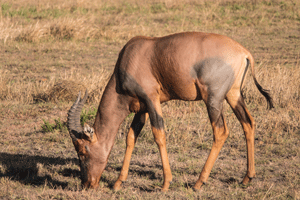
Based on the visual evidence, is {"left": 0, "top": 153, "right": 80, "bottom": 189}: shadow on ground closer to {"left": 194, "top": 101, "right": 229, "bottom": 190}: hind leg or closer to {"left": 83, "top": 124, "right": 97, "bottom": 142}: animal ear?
{"left": 83, "top": 124, "right": 97, "bottom": 142}: animal ear

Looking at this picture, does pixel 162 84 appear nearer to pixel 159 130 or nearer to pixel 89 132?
pixel 159 130

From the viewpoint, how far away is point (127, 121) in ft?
Result: 25.9

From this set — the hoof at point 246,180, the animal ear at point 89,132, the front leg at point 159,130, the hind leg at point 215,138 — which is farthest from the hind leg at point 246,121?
the animal ear at point 89,132

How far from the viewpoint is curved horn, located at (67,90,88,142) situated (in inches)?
189

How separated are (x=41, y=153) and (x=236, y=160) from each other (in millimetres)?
3093

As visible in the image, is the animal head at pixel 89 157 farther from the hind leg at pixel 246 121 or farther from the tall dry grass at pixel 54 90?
the tall dry grass at pixel 54 90

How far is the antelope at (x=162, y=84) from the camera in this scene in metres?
Answer: 5.02

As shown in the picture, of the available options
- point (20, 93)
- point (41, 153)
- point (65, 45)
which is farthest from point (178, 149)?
point (65, 45)

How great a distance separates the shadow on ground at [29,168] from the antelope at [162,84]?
854 millimetres

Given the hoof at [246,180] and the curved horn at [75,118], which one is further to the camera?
the hoof at [246,180]

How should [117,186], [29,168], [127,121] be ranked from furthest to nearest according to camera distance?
1. [127,121]
2. [29,168]
3. [117,186]

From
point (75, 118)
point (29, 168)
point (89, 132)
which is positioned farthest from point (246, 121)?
point (29, 168)

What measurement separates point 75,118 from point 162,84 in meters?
1.15

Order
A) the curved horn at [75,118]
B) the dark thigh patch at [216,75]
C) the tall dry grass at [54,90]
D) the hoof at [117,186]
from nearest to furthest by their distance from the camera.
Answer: the curved horn at [75,118]
the dark thigh patch at [216,75]
the hoof at [117,186]
the tall dry grass at [54,90]
